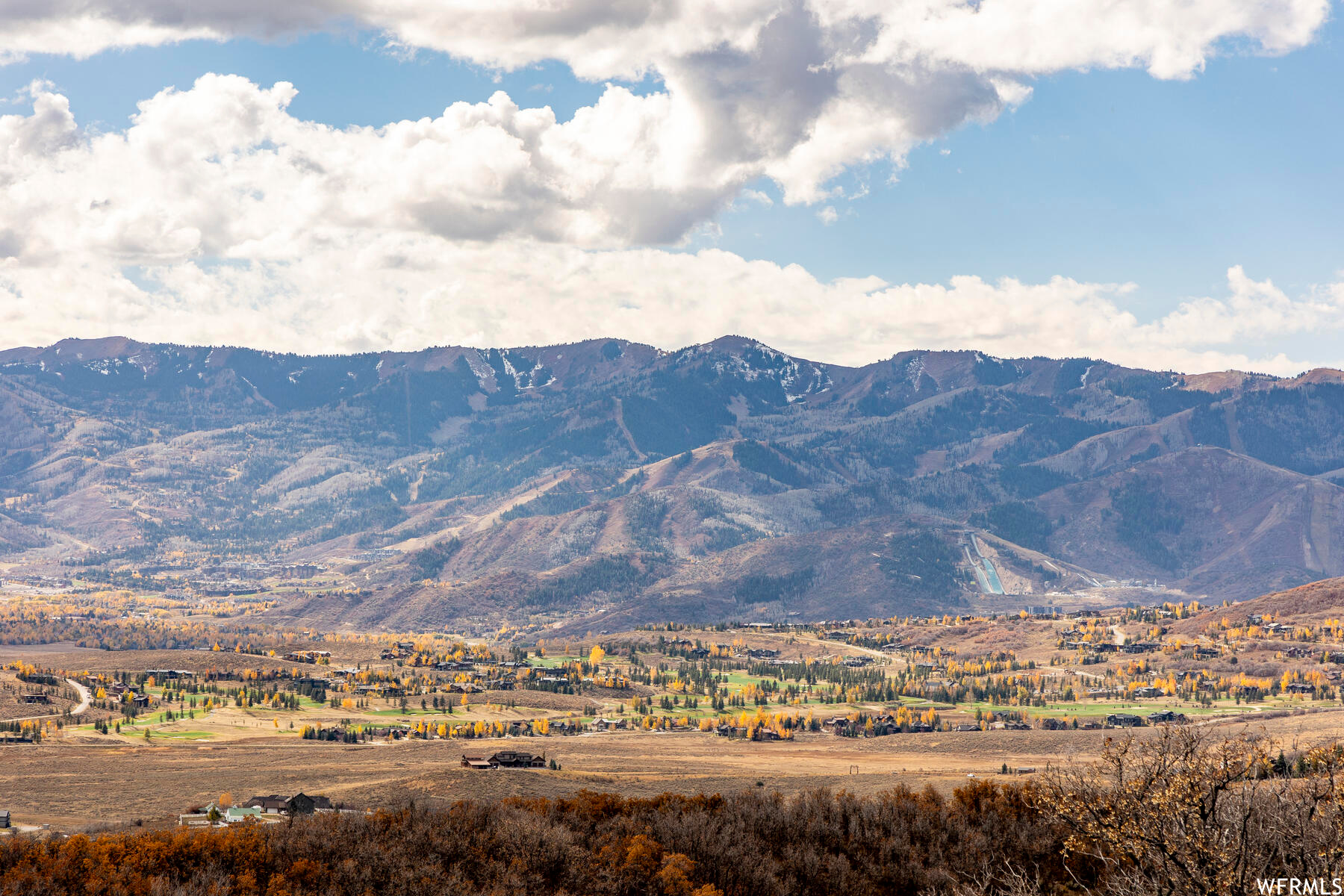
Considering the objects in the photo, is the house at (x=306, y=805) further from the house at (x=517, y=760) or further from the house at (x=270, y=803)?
the house at (x=517, y=760)

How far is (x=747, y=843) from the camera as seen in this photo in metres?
84.1

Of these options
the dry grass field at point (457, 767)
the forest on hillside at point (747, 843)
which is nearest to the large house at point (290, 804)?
the dry grass field at point (457, 767)

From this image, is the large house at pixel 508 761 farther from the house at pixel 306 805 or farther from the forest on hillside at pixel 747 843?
the forest on hillside at pixel 747 843

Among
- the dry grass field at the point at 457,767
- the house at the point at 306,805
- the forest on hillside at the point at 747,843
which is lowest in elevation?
the dry grass field at the point at 457,767

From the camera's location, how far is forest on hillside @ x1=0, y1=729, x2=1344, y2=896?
57.4 m

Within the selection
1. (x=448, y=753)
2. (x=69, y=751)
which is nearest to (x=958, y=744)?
(x=448, y=753)

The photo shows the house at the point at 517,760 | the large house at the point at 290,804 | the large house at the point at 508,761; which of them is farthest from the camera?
the house at the point at 517,760

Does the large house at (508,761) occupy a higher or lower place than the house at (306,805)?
lower

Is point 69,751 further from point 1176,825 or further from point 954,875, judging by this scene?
point 1176,825

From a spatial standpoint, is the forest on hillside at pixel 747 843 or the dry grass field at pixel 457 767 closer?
the forest on hillside at pixel 747 843

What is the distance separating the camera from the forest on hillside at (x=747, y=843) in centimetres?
5738

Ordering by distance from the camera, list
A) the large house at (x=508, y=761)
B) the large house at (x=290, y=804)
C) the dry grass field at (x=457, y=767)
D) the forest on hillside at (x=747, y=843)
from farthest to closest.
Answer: the large house at (x=508, y=761)
the dry grass field at (x=457, y=767)
the large house at (x=290, y=804)
the forest on hillside at (x=747, y=843)

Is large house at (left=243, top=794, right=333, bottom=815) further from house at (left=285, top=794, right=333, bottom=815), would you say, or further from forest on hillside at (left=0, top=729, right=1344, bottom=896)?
forest on hillside at (left=0, top=729, right=1344, bottom=896)

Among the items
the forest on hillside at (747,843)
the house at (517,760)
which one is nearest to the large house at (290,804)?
the forest on hillside at (747,843)
